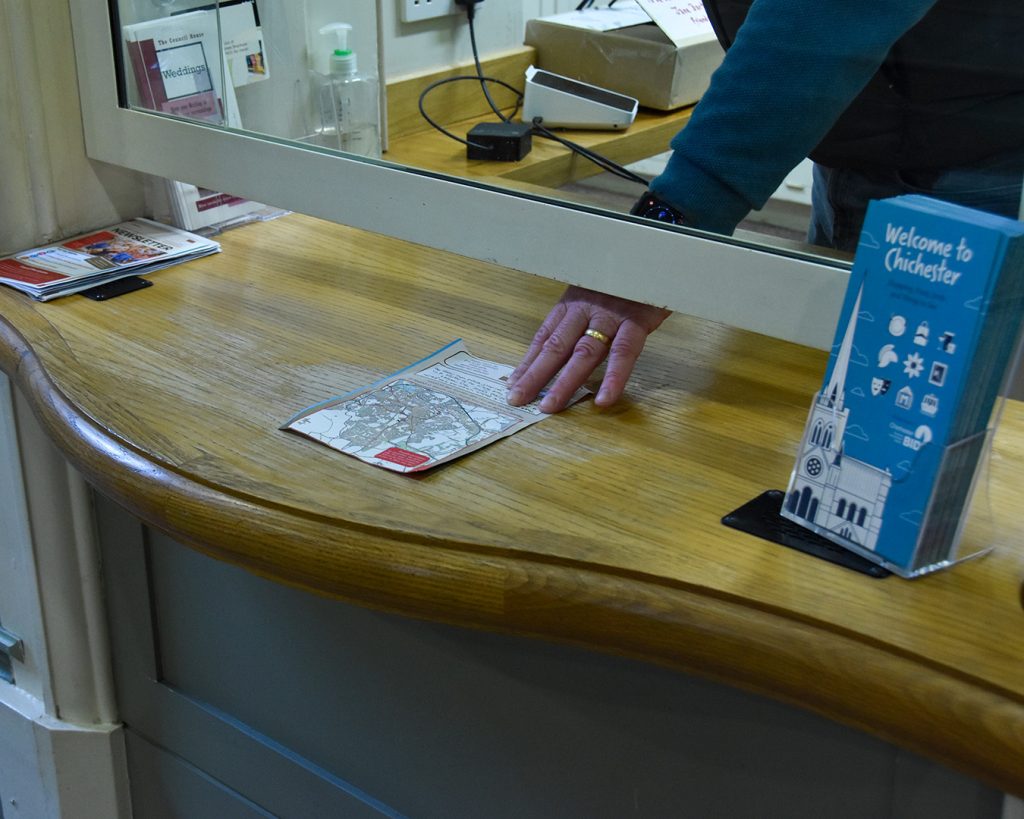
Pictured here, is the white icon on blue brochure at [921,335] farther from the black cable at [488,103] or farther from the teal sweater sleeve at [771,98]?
the black cable at [488,103]

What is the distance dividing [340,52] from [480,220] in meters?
0.33

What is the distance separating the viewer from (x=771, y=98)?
73 centimetres

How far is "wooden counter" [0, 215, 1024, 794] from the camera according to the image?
0.55 m

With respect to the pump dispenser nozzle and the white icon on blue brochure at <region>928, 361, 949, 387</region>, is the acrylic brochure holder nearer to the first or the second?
the white icon on blue brochure at <region>928, 361, 949, 387</region>

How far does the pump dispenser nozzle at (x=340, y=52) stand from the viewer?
1052 mm

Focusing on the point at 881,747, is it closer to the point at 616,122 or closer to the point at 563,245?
the point at 563,245

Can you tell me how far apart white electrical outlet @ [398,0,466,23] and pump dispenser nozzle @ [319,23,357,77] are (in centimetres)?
6

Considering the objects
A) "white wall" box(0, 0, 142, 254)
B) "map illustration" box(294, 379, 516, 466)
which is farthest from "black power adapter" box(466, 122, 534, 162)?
"white wall" box(0, 0, 142, 254)

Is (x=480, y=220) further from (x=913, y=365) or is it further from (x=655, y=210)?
(x=913, y=365)

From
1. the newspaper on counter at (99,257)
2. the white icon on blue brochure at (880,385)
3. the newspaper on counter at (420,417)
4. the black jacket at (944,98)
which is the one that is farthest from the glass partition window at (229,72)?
the white icon on blue brochure at (880,385)

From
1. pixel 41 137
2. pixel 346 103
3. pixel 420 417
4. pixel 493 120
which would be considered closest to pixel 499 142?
pixel 493 120

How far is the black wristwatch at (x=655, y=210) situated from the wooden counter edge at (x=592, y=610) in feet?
0.91

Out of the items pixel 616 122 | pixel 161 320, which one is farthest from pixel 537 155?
pixel 161 320

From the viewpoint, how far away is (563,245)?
2.66 ft
